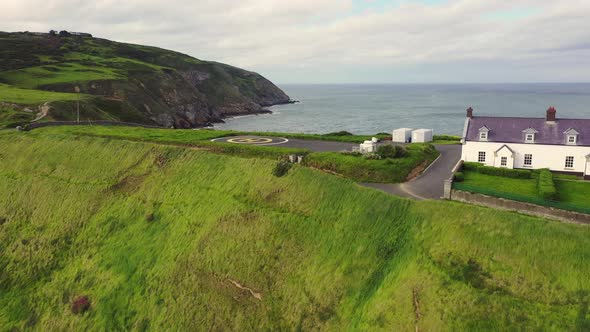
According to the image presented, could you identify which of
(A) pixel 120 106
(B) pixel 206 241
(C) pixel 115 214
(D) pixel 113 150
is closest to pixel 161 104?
(A) pixel 120 106

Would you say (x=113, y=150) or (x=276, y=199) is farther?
(x=113, y=150)

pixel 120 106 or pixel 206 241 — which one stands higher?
pixel 120 106

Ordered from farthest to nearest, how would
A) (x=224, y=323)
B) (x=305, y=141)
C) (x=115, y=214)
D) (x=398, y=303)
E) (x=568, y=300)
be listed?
1. (x=305, y=141)
2. (x=115, y=214)
3. (x=224, y=323)
4. (x=398, y=303)
5. (x=568, y=300)

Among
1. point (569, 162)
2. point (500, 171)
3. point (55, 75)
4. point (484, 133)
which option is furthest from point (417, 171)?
point (55, 75)

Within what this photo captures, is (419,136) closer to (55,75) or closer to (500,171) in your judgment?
(500,171)

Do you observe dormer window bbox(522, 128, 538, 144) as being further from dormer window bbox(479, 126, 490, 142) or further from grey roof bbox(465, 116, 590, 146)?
dormer window bbox(479, 126, 490, 142)

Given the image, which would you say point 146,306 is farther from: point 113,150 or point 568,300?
point 568,300

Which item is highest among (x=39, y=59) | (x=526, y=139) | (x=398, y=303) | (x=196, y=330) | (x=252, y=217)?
(x=39, y=59)
